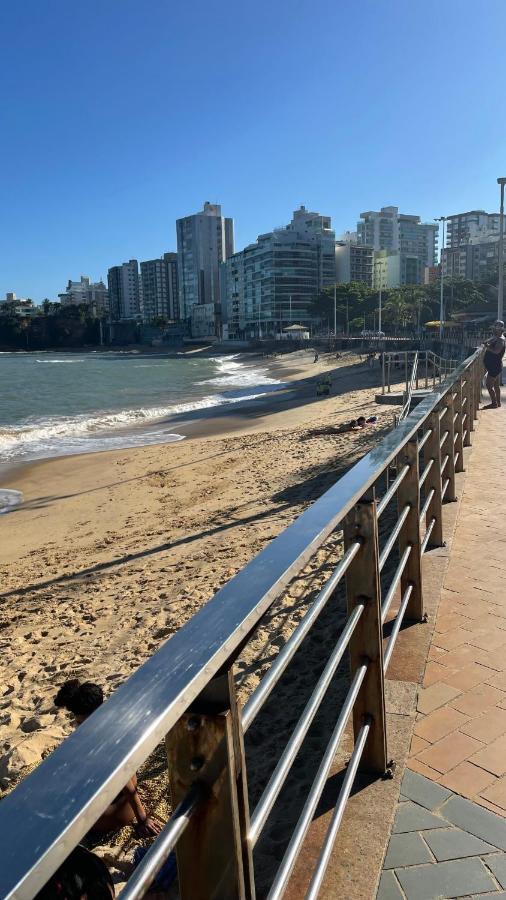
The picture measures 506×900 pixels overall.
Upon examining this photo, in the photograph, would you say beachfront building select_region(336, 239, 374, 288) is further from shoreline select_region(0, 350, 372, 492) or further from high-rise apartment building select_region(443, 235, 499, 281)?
shoreline select_region(0, 350, 372, 492)

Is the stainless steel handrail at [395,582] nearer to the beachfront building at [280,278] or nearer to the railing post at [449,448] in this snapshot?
the railing post at [449,448]

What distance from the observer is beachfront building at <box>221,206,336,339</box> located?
477ft

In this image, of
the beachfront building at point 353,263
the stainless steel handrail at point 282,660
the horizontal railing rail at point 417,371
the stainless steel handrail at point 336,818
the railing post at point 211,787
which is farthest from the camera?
the beachfront building at point 353,263

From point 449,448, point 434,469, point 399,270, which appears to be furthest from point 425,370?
point 399,270

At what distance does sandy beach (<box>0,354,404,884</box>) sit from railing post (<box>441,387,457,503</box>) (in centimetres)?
137

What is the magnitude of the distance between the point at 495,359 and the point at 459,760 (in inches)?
455

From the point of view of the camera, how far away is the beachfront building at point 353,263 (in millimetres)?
160375

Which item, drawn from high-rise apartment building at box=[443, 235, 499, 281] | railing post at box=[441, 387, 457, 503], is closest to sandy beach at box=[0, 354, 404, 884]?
railing post at box=[441, 387, 457, 503]

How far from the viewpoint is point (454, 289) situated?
95250mm

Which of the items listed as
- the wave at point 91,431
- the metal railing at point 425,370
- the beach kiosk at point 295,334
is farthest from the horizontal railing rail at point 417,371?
the beach kiosk at point 295,334

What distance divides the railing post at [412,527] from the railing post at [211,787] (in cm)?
213

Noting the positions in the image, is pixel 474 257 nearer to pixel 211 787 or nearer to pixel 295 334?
pixel 295 334

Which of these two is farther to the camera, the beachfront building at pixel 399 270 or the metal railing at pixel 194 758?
the beachfront building at pixel 399 270

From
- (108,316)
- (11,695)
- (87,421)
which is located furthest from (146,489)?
(108,316)
